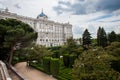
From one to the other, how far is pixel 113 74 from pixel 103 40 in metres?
27.7

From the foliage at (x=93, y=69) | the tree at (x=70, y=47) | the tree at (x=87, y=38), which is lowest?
the foliage at (x=93, y=69)

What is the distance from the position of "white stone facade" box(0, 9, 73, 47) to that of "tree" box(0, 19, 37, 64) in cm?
3092

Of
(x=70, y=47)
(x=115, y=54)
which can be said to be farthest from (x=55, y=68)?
(x=70, y=47)

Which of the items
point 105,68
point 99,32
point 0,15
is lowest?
point 105,68

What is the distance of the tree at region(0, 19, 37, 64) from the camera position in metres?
23.8

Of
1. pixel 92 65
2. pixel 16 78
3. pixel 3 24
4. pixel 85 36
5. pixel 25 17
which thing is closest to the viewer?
pixel 92 65

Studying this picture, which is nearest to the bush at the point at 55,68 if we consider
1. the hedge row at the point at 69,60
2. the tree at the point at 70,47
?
the hedge row at the point at 69,60

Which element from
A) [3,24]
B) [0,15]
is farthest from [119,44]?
[0,15]

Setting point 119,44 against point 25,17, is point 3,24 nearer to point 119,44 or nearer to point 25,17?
point 119,44

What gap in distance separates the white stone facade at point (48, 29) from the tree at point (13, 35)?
3092cm

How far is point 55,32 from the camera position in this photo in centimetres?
7912

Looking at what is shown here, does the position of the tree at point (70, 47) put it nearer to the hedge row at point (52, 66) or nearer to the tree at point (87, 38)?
the tree at point (87, 38)

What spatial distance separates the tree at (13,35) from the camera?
23828mm

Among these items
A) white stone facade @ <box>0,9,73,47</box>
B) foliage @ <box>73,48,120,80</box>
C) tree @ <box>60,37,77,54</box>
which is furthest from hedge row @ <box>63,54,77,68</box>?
white stone facade @ <box>0,9,73,47</box>
